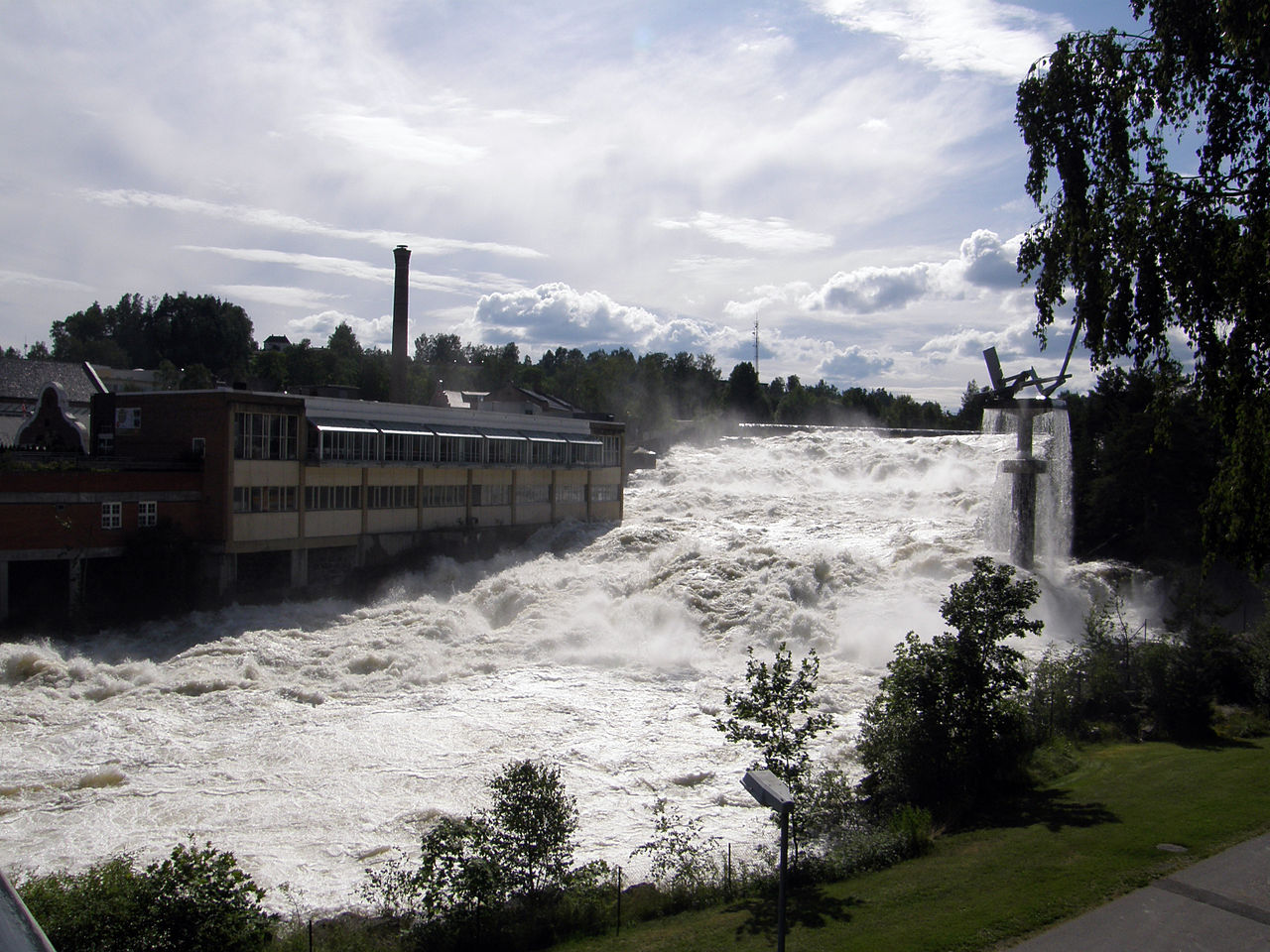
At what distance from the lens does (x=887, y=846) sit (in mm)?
14922

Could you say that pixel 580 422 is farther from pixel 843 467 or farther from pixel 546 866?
Answer: pixel 546 866

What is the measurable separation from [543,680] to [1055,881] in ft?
63.9

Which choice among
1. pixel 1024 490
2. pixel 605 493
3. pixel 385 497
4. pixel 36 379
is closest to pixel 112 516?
pixel 385 497

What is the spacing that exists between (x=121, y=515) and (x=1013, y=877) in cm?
3176

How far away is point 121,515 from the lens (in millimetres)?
33219

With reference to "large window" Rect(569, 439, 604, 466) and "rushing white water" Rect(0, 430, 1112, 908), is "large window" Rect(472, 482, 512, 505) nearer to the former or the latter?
"rushing white water" Rect(0, 430, 1112, 908)

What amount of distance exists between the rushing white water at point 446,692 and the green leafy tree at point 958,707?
11.5 feet

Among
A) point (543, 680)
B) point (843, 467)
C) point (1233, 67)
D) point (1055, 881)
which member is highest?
point (1233, 67)

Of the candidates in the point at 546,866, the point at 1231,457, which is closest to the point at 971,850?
the point at 546,866

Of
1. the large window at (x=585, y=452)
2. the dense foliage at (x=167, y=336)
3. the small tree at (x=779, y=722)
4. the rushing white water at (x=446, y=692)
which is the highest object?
the dense foliage at (x=167, y=336)

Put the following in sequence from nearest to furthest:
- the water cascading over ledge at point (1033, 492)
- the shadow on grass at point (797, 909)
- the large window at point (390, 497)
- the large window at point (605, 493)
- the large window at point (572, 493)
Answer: the shadow on grass at point (797, 909), the water cascading over ledge at point (1033, 492), the large window at point (390, 497), the large window at point (572, 493), the large window at point (605, 493)

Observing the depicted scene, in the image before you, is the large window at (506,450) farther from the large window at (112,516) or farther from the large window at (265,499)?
the large window at (112,516)

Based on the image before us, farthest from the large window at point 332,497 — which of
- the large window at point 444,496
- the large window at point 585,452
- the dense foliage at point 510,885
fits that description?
the dense foliage at point 510,885

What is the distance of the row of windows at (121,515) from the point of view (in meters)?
32.9
